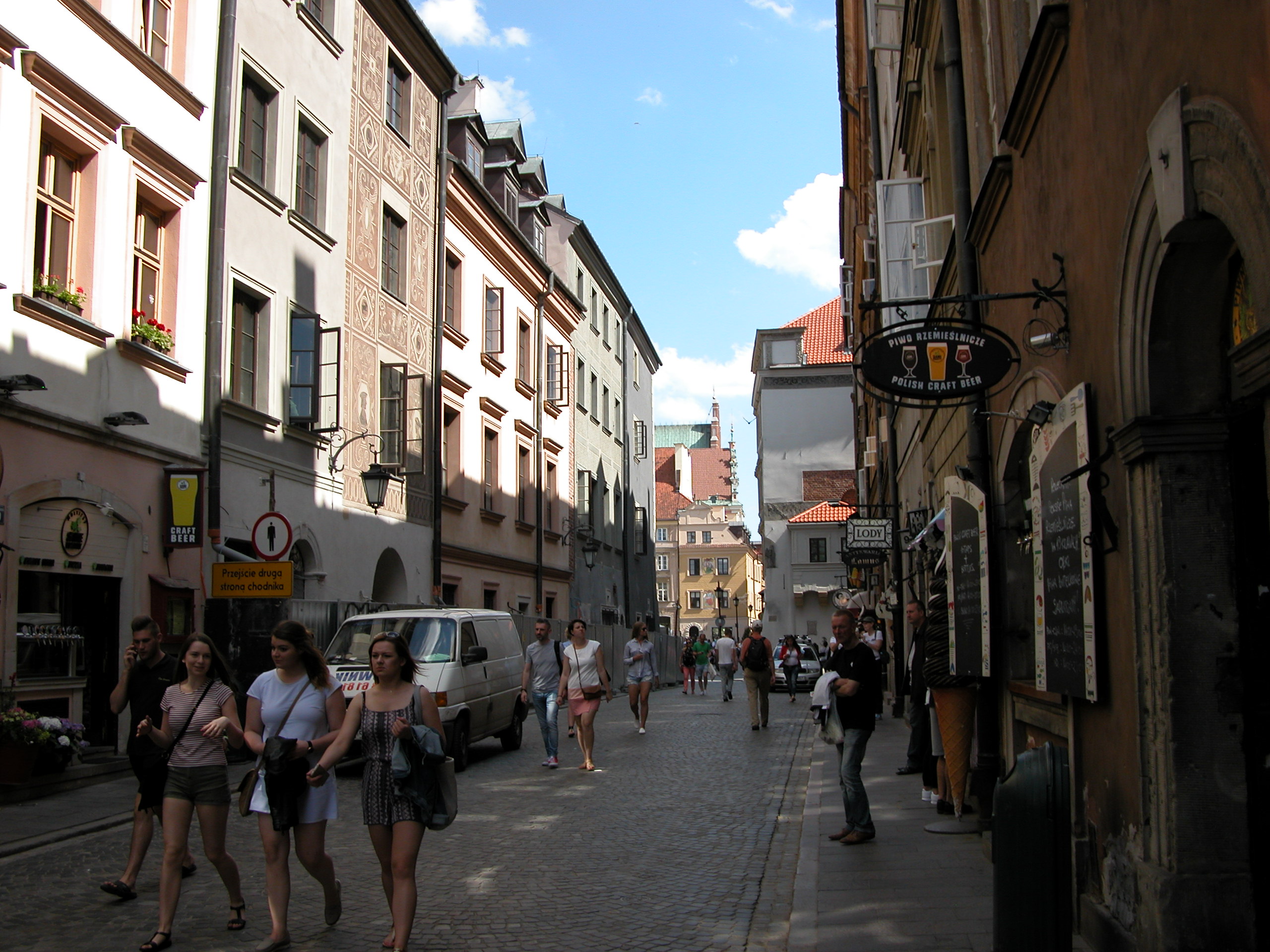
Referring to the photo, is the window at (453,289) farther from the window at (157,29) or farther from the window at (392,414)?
the window at (157,29)

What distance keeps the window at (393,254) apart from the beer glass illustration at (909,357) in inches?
696

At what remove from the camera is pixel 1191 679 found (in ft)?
17.9

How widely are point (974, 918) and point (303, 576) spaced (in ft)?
51.3

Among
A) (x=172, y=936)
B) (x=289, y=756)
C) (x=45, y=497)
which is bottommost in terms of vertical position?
(x=172, y=936)

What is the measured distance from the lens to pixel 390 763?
21.5 ft

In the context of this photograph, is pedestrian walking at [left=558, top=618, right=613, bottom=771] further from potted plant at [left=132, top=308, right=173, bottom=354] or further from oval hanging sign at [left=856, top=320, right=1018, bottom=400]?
oval hanging sign at [left=856, top=320, right=1018, bottom=400]

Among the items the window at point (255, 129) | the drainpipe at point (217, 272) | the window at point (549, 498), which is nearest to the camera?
the drainpipe at point (217, 272)

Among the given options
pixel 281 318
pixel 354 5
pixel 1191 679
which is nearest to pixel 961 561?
pixel 1191 679

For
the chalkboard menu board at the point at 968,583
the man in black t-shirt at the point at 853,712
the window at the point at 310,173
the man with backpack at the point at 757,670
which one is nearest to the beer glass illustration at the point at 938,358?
the chalkboard menu board at the point at 968,583

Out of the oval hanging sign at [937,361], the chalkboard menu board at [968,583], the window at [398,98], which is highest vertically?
the window at [398,98]

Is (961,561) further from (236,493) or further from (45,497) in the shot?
(236,493)

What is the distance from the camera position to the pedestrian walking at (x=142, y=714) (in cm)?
789

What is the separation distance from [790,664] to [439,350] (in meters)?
14.4

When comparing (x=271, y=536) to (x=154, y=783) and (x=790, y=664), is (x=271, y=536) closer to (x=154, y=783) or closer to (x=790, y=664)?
(x=154, y=783)
